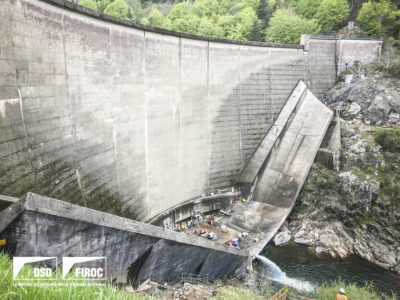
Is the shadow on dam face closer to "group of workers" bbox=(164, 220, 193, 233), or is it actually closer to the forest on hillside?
"group of workers" bbox=(164, 220, 193, 233)

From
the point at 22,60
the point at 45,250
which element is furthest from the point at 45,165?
the point at 45,250

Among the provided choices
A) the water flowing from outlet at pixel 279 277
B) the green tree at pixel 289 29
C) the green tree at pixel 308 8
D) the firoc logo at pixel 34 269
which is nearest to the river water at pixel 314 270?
the water flowing from outlet at pixel 279 277

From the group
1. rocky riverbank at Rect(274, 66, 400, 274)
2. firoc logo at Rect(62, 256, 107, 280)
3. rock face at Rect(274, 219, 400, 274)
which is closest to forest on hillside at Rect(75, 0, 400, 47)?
rocky riverbank at Rect(274, 66, 400, 274)

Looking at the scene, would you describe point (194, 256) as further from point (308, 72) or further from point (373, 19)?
point (373, 19)

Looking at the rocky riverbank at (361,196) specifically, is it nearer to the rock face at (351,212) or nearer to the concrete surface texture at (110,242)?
the rock face at (351,212)

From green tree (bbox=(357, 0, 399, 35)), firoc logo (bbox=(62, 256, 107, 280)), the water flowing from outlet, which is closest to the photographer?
firoc logo (bbox=(62, 256, 107, 280))
